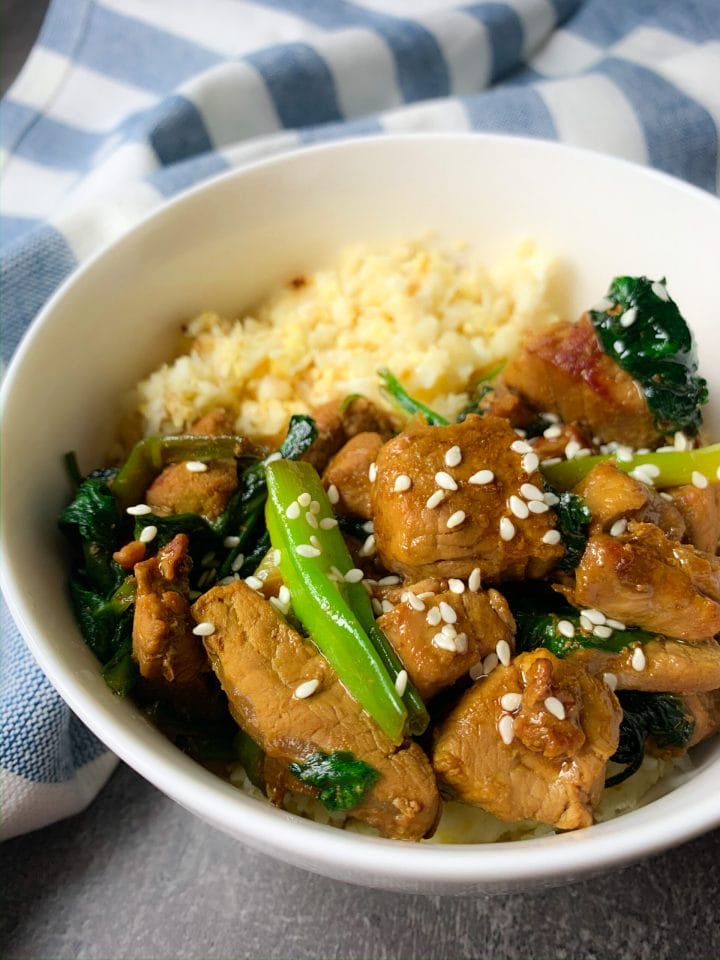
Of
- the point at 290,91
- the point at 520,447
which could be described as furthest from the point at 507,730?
the point at 290,91

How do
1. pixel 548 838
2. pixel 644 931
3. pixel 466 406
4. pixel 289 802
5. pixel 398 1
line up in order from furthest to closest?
pixel 398 1, pixel 466 406, pixel 644 931, pixel 289 802, pixel 548 838

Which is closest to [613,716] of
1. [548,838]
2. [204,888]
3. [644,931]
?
[548,838]

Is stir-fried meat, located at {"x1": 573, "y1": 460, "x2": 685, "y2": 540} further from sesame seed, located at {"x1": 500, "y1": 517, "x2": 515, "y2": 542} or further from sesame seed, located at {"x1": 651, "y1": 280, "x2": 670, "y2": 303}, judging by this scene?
sesame seed, located at {"x1": 651, "y1": 280, "x2": 670, "y2": 303}

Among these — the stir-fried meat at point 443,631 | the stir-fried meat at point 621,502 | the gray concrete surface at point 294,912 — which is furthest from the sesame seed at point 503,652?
the gray concrete surface at point 294,912

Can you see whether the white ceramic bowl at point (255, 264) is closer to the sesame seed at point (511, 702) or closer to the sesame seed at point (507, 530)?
the sesame seed at point (511, 702)

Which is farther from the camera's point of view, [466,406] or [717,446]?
[466,406]

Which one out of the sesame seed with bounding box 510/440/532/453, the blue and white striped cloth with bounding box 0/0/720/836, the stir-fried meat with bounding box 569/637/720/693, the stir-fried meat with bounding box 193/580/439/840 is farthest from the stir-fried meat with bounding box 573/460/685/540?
the blue and white striped cloth with bounding box 0/0/720/836

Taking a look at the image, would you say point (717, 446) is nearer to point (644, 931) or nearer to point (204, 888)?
point (644, 931)
